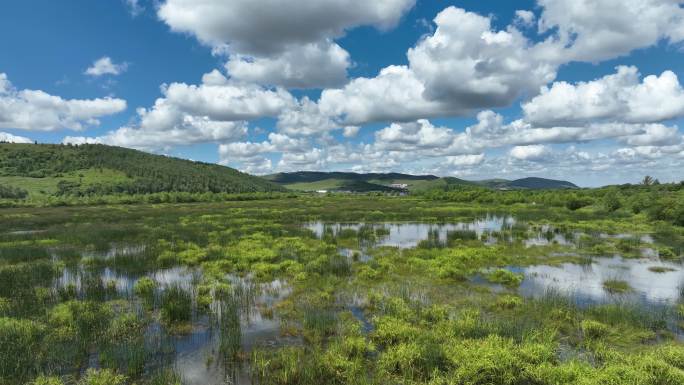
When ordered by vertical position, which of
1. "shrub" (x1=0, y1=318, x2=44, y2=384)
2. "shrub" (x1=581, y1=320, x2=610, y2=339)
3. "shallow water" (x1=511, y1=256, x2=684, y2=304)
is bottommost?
"shallow water" (x1=511, y1=256, x2=684, y2=304)

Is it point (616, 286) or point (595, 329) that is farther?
point (616, 286)

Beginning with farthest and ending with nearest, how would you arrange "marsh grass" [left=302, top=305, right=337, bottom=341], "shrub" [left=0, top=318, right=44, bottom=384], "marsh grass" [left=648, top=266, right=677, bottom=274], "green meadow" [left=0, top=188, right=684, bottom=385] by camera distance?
"marsh grass" [left=648, top=266, right=677, bottom=274] < "marsh grass" [left=302, top=305, right=337, bottom=341] < "green meadow" [left=0, top=188, right=684, bottom=385] < "shrub" [left=0, top=318, right=44, bottom=384]

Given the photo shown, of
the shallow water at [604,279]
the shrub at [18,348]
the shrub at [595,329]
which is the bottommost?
the shallow water at [604,279]

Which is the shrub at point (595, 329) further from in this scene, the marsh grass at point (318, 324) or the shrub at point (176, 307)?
the shrub at point (176, 307)

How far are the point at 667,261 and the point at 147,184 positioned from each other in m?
196

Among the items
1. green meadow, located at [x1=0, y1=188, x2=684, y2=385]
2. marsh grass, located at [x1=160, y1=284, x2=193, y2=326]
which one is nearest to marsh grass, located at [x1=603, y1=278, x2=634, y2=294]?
green meadow, located at [x1=0, y1=188, x2=684, y2=385]

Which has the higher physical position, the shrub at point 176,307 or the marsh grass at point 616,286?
the shrub at point 176,307

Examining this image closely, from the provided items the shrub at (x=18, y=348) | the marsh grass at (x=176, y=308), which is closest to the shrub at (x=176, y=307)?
the marsh grass at (x=176, y=308)

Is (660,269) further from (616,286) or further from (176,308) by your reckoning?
(176,308)

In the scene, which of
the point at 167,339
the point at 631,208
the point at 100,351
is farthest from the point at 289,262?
the point at 631,208

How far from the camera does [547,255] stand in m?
28.8

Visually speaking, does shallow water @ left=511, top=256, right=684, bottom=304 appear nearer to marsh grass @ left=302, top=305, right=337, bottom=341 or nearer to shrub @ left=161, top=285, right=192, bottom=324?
marsh grass @ left=302, top=305, right=337, bottom=341

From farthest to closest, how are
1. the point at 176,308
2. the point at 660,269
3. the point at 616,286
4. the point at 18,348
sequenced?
the point at 660,269 → the point at 616,286 → the point at 176,308 → the point at 18,348

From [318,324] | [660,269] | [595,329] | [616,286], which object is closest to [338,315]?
[318,324]
